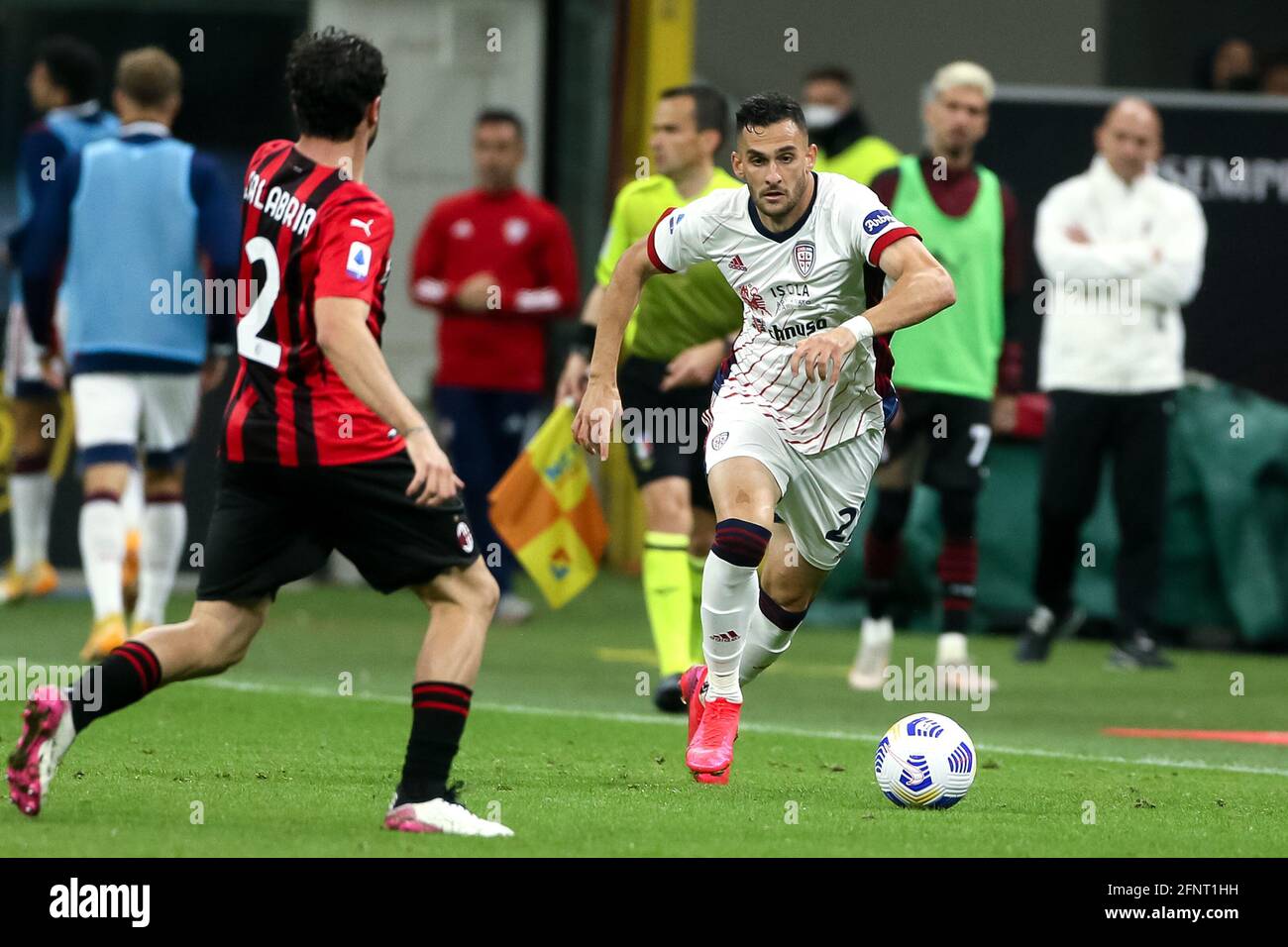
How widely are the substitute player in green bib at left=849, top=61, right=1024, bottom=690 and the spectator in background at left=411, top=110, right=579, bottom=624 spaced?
2.90 m

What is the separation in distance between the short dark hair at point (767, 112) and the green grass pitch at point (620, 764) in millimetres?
1956

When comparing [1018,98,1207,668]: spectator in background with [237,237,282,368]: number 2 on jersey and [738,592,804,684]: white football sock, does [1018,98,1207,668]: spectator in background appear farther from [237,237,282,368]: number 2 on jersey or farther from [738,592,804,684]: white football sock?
[237,237,282,368]: number 2 on jersey

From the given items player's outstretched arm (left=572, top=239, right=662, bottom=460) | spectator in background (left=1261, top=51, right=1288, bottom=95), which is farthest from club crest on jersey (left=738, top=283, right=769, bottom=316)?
spectator in background (left=1261, top=51, right=1288, bottom=95)

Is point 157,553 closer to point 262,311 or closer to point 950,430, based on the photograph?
point 950,430

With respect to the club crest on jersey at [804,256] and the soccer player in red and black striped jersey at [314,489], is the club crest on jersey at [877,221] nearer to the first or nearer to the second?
the club crest on jersey at [804,256]

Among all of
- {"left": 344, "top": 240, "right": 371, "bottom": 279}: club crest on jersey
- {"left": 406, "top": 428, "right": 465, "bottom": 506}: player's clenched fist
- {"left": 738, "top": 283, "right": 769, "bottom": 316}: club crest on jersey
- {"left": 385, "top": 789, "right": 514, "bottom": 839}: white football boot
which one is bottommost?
{"left": 385, "top": 789, "right": 514, "bottom": 839}: white football boot

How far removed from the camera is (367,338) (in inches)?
214

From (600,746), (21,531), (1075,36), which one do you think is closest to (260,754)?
(600,746)

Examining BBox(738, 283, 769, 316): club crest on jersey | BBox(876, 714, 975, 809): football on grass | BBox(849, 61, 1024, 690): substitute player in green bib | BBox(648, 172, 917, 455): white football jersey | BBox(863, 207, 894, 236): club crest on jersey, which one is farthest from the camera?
BBox(849, 61, 1024, 690): substitute player in green bib

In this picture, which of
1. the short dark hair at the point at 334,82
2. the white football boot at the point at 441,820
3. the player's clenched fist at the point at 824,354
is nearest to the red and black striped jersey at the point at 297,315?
the short dark hair at the point at 334,82

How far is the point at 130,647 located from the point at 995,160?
7852mm

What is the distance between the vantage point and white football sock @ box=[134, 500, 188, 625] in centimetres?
1011

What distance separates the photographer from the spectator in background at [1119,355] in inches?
440

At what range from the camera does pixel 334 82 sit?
18.7ft
